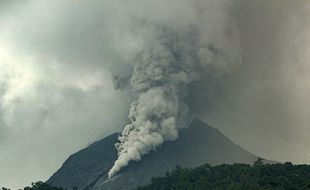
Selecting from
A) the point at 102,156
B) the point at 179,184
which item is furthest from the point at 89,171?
the point at 179,184

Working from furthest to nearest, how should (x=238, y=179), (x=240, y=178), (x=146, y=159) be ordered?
(x=146, y=159) < (x=238, y=179) < (x=240, y=178)

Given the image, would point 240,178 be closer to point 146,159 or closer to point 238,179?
point 238,179

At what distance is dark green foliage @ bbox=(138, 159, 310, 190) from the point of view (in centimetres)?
9056

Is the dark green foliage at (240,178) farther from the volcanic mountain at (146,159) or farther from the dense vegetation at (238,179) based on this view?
the volcanic mountain at (146,159)

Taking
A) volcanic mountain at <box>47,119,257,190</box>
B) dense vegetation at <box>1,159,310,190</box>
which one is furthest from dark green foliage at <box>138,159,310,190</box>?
volcanic mountain at <box>47,119,257,190</box>

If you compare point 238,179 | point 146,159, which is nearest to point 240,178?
point 238,179

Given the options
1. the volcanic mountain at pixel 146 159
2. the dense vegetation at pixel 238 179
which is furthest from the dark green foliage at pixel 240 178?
the volcanic mountain at pixel 146 159

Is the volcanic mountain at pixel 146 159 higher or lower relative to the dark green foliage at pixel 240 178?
higher

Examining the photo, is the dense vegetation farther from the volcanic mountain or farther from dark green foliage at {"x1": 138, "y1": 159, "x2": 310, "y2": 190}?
the volcanic mountain

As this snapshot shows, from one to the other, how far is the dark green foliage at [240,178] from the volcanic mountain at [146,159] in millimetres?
27637

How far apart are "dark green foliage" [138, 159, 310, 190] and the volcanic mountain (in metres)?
27.6

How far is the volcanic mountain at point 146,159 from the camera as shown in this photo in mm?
136875

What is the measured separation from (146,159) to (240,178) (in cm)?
4845

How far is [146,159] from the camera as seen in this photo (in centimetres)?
14062
